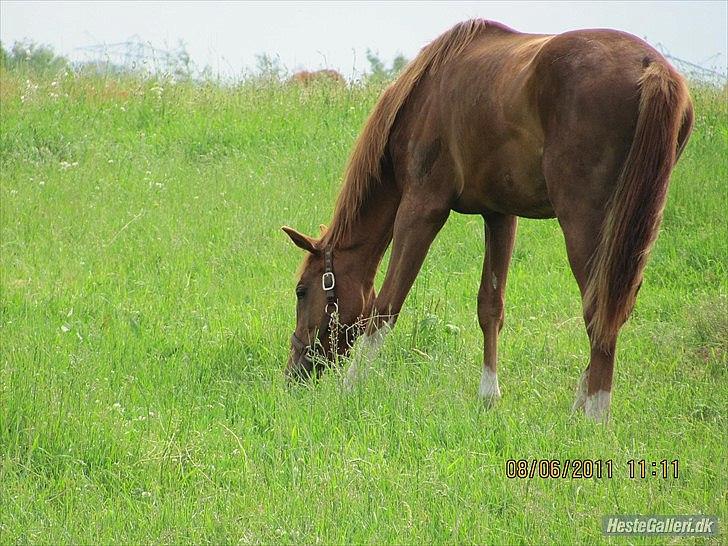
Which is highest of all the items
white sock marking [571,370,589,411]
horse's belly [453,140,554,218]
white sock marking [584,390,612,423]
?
horse's belly [453,140,554,218]

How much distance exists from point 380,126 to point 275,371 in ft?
4.97

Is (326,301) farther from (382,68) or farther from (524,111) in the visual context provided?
(382,68)

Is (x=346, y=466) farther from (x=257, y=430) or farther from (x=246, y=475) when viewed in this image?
(x=257, y=430)

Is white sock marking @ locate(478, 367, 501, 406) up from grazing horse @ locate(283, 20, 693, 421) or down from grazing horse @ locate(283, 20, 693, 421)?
down

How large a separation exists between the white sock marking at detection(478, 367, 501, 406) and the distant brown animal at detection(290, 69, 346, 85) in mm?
7892

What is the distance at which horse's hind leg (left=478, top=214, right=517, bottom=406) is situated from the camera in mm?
5266

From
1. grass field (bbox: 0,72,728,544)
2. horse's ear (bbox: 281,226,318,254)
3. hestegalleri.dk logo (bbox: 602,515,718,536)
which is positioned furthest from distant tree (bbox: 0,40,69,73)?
hestegalleri.dk logo (bbox: 602,515,718,536)

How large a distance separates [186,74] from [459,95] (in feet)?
27.5

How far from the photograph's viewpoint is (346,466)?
149 inches

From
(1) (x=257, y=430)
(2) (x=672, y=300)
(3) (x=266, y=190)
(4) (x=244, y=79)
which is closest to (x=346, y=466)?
(1) (x=257, y=430)

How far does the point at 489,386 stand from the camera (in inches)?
199

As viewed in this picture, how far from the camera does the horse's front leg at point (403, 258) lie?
5008 mm

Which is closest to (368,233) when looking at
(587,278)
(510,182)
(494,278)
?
(494,278)

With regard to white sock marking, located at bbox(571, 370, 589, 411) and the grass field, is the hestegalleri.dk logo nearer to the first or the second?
the grass field
